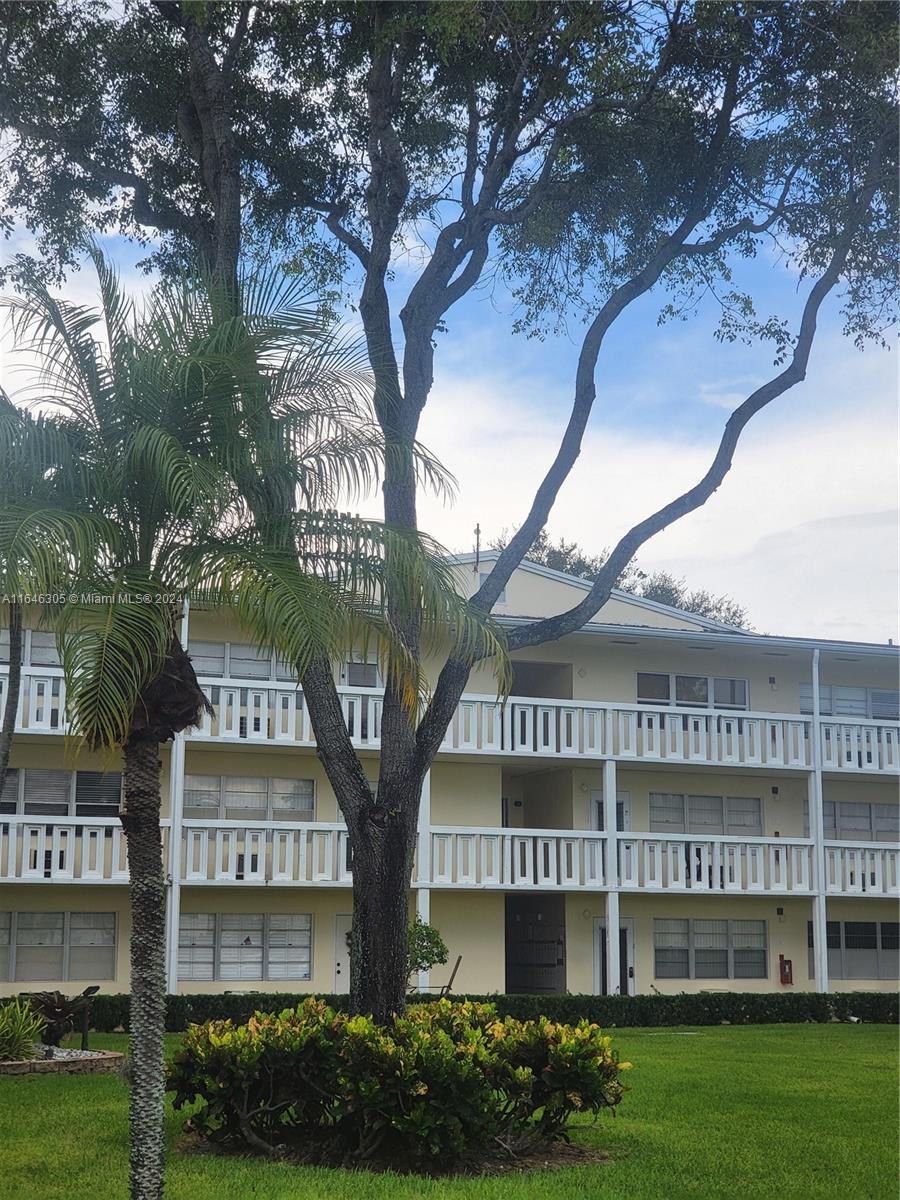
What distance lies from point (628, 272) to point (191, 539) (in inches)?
363

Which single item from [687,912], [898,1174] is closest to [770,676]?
[687,912]

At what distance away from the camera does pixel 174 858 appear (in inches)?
965

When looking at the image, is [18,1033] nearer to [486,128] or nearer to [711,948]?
[486,128]

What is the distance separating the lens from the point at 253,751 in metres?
27.2

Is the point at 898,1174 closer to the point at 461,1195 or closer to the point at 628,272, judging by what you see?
the point at 461,1195

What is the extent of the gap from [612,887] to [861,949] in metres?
7.29

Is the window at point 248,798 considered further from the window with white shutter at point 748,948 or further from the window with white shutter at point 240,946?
the window with white shutter at point 748,948

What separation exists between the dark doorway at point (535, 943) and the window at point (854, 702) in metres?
7.29

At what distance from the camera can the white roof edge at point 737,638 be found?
28.6 metres

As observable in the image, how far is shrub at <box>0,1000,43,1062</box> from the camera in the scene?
Answer: 1702cm

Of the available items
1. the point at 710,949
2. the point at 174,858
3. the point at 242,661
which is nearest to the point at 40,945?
the point at 174,858

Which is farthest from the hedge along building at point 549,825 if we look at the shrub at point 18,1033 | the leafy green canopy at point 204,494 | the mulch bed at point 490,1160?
the leafy green canopy at point 204,494

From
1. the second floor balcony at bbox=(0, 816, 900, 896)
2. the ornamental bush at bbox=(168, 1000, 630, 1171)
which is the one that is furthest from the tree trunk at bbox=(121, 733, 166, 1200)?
the second floor balcony at bbox=(0, 816, 900, 896)

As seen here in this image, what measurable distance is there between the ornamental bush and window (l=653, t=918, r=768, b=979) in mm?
17460
